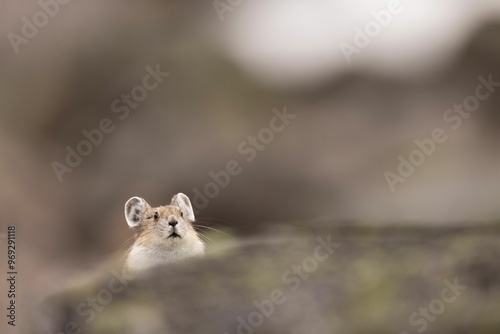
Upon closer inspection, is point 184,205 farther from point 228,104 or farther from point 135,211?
point 228,104

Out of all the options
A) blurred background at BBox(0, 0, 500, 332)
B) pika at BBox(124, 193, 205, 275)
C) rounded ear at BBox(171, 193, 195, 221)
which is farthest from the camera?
blurred background at BBox(0, 0, 500, 332)

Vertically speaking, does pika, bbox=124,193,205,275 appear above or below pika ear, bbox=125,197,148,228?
below

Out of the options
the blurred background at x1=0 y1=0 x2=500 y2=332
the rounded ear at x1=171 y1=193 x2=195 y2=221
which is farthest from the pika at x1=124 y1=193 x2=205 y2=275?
the blurred background at x1=0 y1=0 x2=500 y2=332

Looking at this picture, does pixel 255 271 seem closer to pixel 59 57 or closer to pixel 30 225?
pixel 30 225

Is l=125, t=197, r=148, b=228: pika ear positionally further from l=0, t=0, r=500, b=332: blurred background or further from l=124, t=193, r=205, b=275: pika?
l=0, t=0, r=500, b=332: blurred background

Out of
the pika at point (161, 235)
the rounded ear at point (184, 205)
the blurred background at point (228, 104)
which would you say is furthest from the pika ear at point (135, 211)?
the blurred background at point (228, 104)

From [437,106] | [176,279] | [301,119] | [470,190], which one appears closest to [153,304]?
[176,279]

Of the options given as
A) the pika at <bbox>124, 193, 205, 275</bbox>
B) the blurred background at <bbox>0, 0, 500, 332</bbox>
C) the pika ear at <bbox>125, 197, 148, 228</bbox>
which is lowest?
the pika at <bbox>124, 193, 205, 275</bbox>
